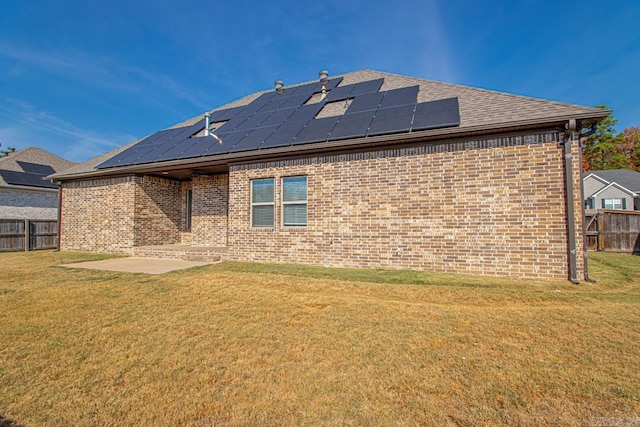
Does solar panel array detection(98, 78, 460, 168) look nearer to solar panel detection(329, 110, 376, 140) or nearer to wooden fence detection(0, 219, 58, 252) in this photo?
solar panel detection(329, 110, 376, 140)

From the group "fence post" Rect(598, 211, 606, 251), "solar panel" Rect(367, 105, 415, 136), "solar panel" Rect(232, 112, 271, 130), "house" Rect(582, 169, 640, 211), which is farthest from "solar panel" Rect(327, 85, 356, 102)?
"house" Rect(582, 169, 640, 211)

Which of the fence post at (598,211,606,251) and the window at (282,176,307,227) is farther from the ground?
the window at (282,176,307,227)

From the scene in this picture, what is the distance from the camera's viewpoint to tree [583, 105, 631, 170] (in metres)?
38.0

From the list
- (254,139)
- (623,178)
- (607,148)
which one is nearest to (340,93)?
(254,139)

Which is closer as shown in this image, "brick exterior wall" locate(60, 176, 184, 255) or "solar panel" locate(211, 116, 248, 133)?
"solar panel" locate(211, 116, 248, 133)

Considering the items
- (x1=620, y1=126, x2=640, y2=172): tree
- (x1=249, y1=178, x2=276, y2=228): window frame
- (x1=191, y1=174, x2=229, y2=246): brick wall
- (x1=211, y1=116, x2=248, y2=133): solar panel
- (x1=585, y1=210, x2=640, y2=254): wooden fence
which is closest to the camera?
(x1=249, y1=178, x2=276, y2=228): window frame

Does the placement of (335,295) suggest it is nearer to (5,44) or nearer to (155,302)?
(155,302)

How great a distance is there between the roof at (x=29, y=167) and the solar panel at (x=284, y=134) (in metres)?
13.0

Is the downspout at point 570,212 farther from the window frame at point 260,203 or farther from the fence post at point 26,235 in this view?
the fence post at point 26,235

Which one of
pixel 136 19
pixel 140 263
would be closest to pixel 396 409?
pixel 140 263

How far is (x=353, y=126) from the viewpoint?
8148 mm

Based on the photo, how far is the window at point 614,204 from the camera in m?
26.5

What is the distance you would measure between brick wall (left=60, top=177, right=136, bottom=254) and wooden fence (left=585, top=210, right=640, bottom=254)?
17530 millimetres

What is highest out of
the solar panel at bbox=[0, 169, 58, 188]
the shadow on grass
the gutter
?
the solar panel at bbox=[0, 169, 58, 188]
